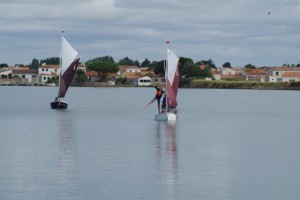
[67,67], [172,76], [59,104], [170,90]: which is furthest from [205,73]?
[170,90]

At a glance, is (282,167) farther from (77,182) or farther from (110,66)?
(110,66)

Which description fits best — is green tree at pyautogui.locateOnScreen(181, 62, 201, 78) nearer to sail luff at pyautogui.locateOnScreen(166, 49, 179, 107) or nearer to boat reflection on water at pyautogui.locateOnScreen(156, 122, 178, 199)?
sail luff at pyautogui.locateOnScreen(166, 49, 179, 107)

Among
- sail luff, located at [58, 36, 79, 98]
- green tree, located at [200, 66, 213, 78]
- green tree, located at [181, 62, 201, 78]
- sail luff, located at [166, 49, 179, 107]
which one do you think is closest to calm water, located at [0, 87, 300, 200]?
sail luff, located at [166, 49, 179, 107]

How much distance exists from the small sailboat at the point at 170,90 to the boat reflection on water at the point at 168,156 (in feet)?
8.01

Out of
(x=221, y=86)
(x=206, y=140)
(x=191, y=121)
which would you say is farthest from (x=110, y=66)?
(x=206, y=140)

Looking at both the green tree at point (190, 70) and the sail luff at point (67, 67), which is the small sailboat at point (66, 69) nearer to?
the sail luff at point (67, 67)

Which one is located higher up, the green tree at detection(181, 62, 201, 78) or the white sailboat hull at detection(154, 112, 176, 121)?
the green tree at detection(181, 62, 201, 78)

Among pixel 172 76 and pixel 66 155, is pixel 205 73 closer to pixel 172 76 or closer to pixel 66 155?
pixel 172 76

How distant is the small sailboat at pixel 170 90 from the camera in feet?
167

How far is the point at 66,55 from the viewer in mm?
66125

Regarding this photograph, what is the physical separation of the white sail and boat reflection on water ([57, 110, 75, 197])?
45.5ft

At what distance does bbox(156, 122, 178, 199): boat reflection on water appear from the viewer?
25125 millimetres

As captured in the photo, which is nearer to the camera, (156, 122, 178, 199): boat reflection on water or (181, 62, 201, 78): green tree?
(156, 122, 178, 199): boat reflection on water

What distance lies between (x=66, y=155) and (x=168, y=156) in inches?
136
